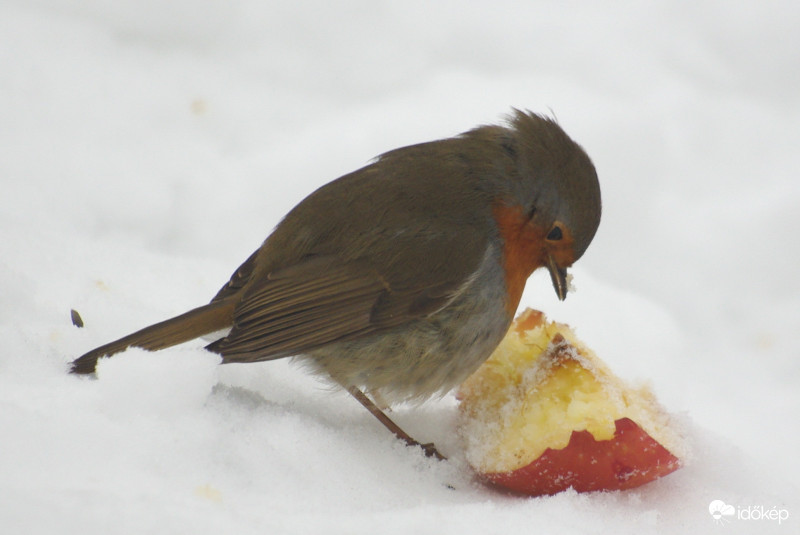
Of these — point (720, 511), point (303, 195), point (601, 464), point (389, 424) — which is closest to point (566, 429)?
point (601, 464)

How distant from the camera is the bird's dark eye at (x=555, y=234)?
9.45 ft

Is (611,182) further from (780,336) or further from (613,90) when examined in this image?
(780,336)

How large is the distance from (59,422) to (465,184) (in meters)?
1.37

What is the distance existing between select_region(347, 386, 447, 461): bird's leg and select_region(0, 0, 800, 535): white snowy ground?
0.12ft

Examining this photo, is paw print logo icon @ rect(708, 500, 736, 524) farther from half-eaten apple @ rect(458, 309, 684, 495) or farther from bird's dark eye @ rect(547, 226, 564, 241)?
bird's dark eye @ rect(547, 226, 564, 241)

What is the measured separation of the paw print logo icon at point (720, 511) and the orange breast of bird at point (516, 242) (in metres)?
0.79

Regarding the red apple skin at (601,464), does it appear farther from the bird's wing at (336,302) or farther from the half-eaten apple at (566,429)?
the bird's wing at (336,302)

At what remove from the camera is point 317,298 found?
2.78m

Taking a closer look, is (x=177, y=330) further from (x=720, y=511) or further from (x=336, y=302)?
(x=720, y=511)

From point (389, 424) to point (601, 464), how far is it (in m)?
0.67

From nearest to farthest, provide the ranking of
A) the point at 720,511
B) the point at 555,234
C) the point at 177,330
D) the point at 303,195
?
the point at 720,511 → the point at 177,330 → the point at 555,234 → the point at 303,195

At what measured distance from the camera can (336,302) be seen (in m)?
2.77

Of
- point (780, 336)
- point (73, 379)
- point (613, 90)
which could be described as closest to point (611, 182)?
point (613, 90)

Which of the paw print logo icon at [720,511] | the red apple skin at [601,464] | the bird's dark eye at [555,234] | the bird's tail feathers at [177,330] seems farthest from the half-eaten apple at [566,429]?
the bird's tail feathers at [177,330]
